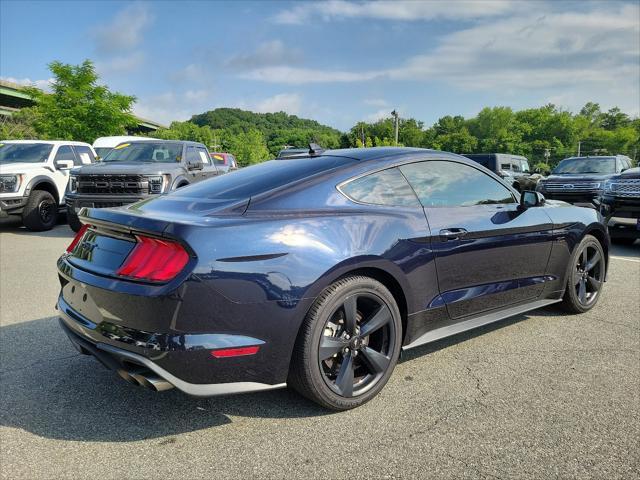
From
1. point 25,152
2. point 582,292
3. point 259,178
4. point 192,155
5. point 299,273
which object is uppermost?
point 25,152

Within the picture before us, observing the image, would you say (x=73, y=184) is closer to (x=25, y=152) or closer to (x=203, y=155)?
(x=25, y=152)

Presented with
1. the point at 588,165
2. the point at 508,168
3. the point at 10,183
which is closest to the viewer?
the point at 10,183

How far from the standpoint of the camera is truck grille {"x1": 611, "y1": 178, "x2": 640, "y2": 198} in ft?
26.8

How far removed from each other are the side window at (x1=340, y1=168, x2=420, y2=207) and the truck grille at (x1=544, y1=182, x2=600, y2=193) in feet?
38.8

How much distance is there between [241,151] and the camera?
283 ft

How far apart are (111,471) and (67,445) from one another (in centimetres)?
38

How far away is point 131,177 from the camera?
925cm

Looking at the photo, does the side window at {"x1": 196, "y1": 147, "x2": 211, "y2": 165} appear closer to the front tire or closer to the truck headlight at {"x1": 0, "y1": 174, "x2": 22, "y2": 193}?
the truck headlight at {"x1": 0, "y1": 174, "x2": 22, "y2": 193}

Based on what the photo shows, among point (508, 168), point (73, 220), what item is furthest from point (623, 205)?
point (508, 168)

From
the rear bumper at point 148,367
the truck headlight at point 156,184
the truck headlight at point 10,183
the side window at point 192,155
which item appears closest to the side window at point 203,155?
the side window at point 192,155

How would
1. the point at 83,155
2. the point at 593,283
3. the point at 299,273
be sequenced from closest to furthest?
the point at 299,273
the point at 593,283
the point at 83,155

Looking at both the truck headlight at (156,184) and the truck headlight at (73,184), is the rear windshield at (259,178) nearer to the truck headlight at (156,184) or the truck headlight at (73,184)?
the truck headlight at (156,184)

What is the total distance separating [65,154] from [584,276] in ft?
37.2

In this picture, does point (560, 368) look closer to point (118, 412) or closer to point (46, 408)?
point (118, 412)
